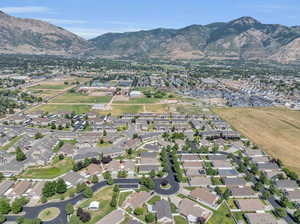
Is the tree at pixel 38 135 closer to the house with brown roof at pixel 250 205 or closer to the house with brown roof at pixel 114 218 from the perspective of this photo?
the house with brown roof at pixel 114 218

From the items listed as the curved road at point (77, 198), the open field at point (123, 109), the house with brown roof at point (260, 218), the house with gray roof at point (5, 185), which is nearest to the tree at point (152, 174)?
the curved road at point (77, 198)

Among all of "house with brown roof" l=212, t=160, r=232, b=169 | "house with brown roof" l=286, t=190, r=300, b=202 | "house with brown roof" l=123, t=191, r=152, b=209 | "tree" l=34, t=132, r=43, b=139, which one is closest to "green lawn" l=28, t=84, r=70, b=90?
"tree" l=34, t=132, r=43, b=139

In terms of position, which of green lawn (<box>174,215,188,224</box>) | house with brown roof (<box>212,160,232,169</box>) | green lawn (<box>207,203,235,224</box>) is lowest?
green lawn (<box>174,215,188,224</box>)

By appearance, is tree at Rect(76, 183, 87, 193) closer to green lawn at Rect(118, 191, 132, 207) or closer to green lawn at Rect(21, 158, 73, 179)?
green lawn at Rect(118, 191, 132, 207)

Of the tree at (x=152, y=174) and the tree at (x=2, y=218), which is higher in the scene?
the tree at (x=152, y=174)

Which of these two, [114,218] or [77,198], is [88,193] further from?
[114,218]

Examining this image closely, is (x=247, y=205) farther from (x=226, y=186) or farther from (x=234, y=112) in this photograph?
(x=234, y=112)
